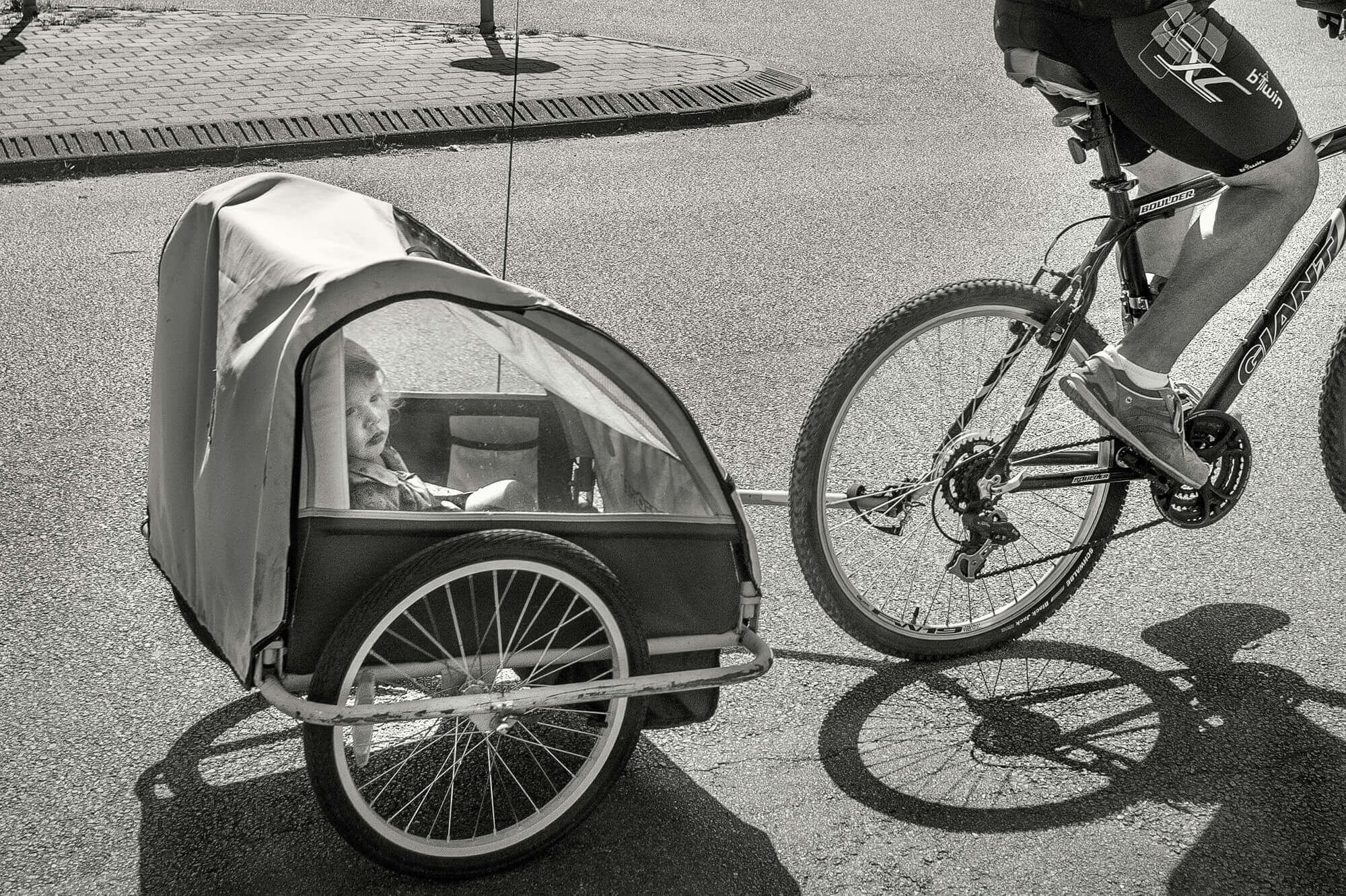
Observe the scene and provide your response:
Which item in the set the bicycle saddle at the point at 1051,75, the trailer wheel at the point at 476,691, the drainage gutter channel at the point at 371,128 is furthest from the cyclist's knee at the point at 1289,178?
the drainage gutter channel at the point at 371,128

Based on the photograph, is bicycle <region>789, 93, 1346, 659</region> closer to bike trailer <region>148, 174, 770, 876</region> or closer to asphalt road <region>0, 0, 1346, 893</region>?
asphalt road <region>0, 0, 1346, 893</region>

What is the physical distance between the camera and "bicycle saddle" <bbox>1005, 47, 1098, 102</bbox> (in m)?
3.20

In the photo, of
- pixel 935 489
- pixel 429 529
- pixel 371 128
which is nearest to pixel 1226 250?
pixel 935 489

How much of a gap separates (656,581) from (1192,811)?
127 centimetres

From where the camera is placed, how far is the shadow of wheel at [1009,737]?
2990 millimetres

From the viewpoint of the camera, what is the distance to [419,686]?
2850mm

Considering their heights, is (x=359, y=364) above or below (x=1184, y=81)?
below

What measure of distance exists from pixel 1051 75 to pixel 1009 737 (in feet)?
5.08

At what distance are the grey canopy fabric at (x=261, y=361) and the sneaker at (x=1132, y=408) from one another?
1.03 meters

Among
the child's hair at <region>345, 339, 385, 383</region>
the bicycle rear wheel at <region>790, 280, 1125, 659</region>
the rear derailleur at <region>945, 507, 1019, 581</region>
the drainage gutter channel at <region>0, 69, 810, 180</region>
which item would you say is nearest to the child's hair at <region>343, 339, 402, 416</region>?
the child's hair at <region>345, 339, 385, 383</region>

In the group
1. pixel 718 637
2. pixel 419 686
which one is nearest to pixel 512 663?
pixel 419 686

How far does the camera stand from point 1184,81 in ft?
10.1

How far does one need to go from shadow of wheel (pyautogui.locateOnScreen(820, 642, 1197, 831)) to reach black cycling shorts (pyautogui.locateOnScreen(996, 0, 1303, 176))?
1.27 m

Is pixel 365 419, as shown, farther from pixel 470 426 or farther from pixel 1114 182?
pixel 1114 182
